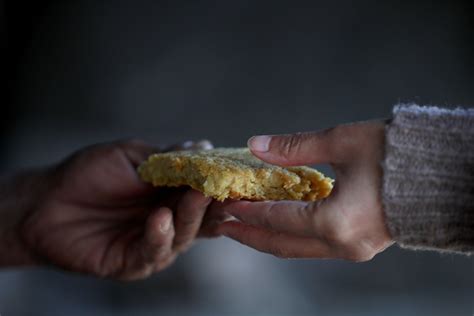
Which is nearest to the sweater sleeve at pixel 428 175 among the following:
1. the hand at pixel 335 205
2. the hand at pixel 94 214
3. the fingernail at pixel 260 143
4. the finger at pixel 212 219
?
the hand at pixel 335 205

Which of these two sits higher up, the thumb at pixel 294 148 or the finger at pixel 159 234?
the thumb at pixel 294 148

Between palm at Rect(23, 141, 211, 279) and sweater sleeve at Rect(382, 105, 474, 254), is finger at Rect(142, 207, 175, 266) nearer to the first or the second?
palm at Rect(23, 141, 211, 279)

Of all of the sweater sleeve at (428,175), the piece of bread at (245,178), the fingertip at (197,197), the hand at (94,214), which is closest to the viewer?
the sweater sleeve at (428,175)

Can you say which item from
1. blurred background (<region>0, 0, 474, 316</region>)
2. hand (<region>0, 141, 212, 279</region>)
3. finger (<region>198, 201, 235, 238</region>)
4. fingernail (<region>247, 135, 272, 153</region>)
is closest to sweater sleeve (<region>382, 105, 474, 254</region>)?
fingernail (<region>247, 135, 272, 153</region>)

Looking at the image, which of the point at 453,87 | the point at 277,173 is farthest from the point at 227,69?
the point at 277,173

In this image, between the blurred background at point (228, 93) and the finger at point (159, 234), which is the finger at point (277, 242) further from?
the blurred background at point (228, 93)

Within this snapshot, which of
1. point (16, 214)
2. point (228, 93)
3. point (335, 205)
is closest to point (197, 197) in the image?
point (335, 205)

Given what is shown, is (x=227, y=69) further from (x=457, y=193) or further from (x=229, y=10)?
(x=457, y=193)
